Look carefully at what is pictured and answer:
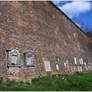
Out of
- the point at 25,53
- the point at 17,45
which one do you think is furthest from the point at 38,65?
the point at 17,45

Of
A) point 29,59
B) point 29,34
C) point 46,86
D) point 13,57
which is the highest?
point 29,34

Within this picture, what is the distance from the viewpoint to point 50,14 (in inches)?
519

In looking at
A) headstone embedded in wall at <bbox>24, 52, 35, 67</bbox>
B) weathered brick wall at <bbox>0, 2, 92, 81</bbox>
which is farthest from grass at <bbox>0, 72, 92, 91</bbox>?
headstone embedded in wall at <bbox>24, 52, 35, 67</bbox>

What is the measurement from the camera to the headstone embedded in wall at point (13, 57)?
7.60 meters

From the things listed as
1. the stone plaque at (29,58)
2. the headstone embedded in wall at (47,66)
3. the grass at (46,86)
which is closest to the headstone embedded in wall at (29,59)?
the stone plaque at (29,58)

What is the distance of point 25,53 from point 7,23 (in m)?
1.96

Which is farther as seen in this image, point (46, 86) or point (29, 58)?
point (29, 58)

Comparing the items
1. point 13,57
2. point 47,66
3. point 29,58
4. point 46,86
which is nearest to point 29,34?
point 29,58

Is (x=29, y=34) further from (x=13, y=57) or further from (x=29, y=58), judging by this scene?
(x=13, y=57)

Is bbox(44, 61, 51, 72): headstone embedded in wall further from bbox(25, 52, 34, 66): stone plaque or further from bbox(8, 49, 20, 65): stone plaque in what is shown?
bbox(8, 49, 20, 65): stone plaque

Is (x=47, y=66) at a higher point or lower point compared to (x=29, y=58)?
lower

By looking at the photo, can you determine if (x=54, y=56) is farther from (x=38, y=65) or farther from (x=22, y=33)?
(x=22, y=33)

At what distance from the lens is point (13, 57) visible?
25.4 ft

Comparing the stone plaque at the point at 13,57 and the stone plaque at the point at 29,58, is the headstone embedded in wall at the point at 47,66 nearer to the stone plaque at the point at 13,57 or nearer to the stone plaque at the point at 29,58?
the stone plaque at the point at 29,58
